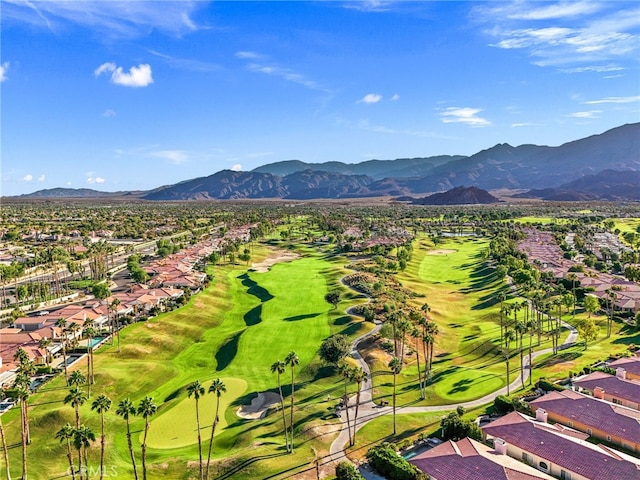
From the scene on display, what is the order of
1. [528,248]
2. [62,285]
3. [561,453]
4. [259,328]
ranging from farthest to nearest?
1. [528,248]
2. [62,285]
3. [259,328]
4. [561,453]

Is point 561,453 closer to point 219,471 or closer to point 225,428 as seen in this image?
point 219,471

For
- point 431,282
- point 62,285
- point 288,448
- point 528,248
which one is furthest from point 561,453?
point 528,248

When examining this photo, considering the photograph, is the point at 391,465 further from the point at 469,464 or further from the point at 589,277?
the point at 589,277

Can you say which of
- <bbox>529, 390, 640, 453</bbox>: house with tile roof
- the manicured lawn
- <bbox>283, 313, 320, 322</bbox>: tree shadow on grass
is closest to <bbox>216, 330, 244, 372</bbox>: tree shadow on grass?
the manicured lawn

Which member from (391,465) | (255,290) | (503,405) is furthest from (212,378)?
(255,290)

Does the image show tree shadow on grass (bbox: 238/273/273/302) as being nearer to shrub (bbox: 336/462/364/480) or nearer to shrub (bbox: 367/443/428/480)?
shrub (bbox: 367/443/428/480)

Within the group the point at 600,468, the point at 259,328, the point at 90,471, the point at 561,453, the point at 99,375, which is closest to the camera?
the point at 600,468

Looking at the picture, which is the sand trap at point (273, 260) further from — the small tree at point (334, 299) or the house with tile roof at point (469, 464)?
the house with tile roof at point (469, 464)
